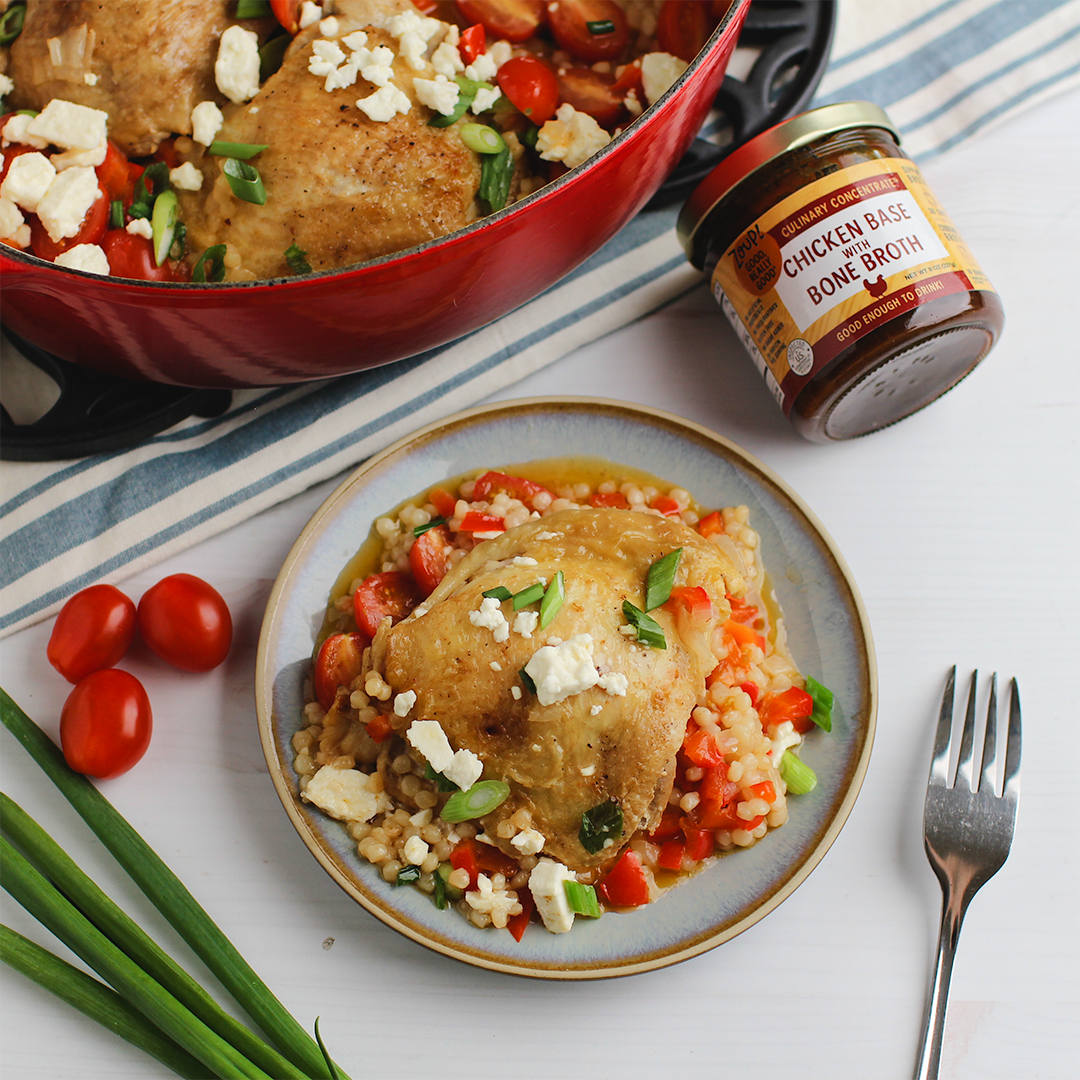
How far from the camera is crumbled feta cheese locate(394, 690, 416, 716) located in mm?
1857

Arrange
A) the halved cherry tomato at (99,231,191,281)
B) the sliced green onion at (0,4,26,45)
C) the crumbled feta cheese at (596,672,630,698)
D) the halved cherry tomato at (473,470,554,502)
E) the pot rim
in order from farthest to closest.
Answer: the halved cherry tomato at (473,470,554,502)
the sliced green onion at (0,4,26,45)
the halved cherry tomato at (99,231,191,281)
the crumbled feta cheese at (596,672,630,698)
the pot rim

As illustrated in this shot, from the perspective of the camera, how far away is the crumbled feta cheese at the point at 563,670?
1746 mm

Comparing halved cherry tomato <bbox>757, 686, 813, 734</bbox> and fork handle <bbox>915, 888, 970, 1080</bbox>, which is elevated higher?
halved cherry tomato <bbox>757, 686, 813, 734</bbox>

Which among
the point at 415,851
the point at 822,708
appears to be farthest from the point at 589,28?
the point at 415,851

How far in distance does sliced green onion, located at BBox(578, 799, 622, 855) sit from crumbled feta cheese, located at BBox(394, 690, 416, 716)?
39cm

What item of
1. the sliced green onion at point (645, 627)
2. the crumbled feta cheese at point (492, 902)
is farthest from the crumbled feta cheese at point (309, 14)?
the crumbled feta cheese at point (492, 902)

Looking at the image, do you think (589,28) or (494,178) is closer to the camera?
(494,178)

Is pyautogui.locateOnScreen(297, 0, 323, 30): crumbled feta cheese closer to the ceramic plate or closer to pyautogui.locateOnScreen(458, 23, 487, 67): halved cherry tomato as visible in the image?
pyautogui.locateOnScreen(458, 23, 487, 67): halved cherry tomato

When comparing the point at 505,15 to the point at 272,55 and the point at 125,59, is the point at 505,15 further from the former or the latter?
the point at 125,59

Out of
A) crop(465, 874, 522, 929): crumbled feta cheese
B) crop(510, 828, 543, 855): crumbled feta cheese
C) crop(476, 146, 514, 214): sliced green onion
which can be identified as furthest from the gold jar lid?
crop(465, 874, 522, 929): crumbled feta cheese

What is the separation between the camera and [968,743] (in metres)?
2.18

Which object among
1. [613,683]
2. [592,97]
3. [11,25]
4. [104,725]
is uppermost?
[11,25]

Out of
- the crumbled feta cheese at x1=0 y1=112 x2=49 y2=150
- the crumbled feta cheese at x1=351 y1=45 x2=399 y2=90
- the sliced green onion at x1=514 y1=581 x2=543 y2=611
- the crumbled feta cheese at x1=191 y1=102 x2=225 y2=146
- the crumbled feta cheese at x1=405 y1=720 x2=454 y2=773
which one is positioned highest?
the crumbled feta cheese at x1=0 y1=112 x2=49 y2=150

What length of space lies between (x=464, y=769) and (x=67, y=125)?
1465 mm
